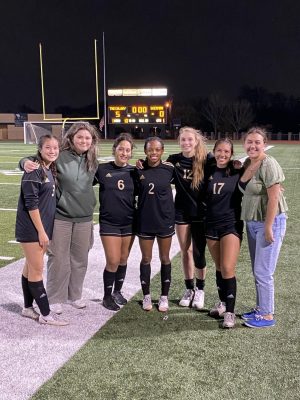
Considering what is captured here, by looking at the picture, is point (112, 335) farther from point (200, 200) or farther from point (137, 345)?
point (200, 200)

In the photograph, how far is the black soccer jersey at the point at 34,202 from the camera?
130 inches

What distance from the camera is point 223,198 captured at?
3539 millimetres

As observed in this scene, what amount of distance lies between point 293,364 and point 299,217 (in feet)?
17.8

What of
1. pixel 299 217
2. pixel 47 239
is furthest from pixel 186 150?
pixel 299 217

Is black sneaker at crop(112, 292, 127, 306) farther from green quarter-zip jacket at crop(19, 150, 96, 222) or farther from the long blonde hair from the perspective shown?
the long blonde hair

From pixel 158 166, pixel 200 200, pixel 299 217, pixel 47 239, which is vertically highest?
pixel 158 166

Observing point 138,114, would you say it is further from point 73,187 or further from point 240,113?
point 73,187

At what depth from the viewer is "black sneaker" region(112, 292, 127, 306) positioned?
397cm

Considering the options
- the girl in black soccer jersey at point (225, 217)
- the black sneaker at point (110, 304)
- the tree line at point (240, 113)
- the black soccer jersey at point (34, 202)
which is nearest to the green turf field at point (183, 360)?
the black sneaker at point (110, 304)

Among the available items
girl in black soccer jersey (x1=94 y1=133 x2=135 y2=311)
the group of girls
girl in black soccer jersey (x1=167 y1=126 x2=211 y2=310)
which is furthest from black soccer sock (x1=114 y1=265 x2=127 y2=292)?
girl in black soccer jersey (x1=167 y1=126 x2=211 y2=310)

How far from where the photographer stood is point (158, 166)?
3.78m

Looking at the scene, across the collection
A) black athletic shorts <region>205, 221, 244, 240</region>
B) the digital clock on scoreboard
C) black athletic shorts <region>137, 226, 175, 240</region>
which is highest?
the digital clock on scoreboard

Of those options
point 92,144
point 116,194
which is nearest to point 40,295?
point 116,194

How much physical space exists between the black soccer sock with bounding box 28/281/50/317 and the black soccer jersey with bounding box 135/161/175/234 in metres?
0.92
